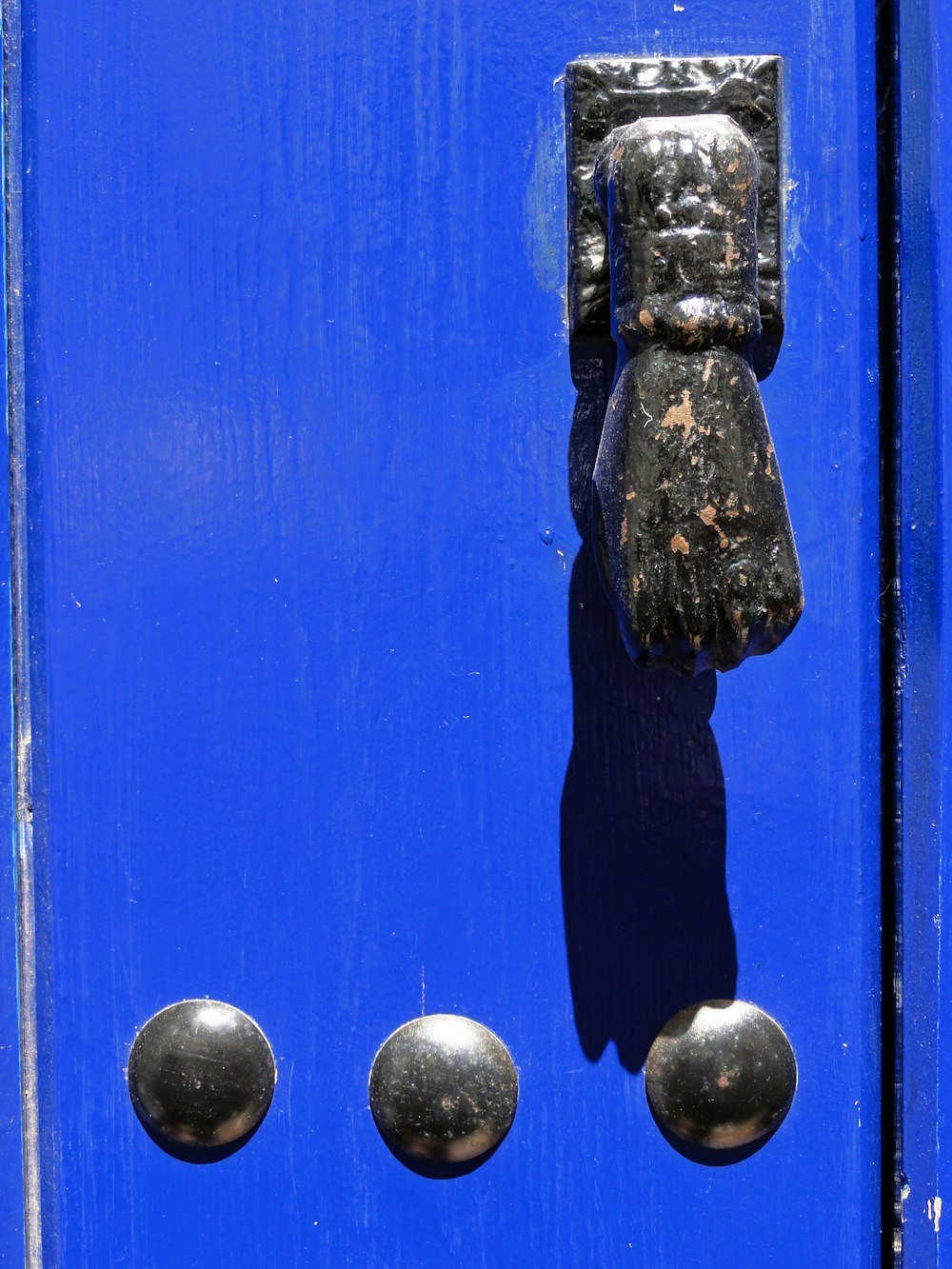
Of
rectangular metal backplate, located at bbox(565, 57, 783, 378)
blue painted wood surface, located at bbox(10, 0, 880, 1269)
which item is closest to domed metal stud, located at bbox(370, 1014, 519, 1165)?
blue painted wood surface, located at bbox(10, 0, 880, 1269)

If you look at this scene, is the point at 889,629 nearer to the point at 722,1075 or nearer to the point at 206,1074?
the point at 722,1075

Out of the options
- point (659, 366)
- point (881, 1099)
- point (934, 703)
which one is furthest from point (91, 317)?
point (881, 1099)

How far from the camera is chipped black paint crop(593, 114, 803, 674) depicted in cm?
40

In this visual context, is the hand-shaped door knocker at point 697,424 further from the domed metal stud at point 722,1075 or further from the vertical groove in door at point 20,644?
the vertical groove in door at point 20,644

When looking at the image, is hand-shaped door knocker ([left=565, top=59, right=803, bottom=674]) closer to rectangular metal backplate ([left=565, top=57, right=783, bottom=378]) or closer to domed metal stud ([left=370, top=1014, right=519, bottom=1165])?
rectangular metal backplate ([left=565, top=57, right=783, bottom=378])

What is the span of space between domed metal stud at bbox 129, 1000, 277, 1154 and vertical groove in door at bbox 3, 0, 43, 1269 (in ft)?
0.23

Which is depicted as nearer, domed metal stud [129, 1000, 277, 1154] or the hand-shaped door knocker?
the hand-shaped door knocker

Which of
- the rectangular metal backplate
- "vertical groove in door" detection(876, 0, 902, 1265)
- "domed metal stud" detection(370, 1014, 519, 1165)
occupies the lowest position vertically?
"domed metal stud" detection(370, 1014, 519, 1165)

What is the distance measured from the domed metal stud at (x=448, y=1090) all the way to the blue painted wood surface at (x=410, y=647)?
12 mm

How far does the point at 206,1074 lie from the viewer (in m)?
0.52

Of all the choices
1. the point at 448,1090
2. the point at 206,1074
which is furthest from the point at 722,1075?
the point at 206,1074

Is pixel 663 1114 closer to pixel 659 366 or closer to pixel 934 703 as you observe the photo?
pixel 934 703

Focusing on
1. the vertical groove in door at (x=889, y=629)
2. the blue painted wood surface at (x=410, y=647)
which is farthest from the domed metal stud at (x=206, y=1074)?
the vertical groove in door at (x=889, y=629)

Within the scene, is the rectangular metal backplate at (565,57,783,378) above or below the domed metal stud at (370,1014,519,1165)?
above
